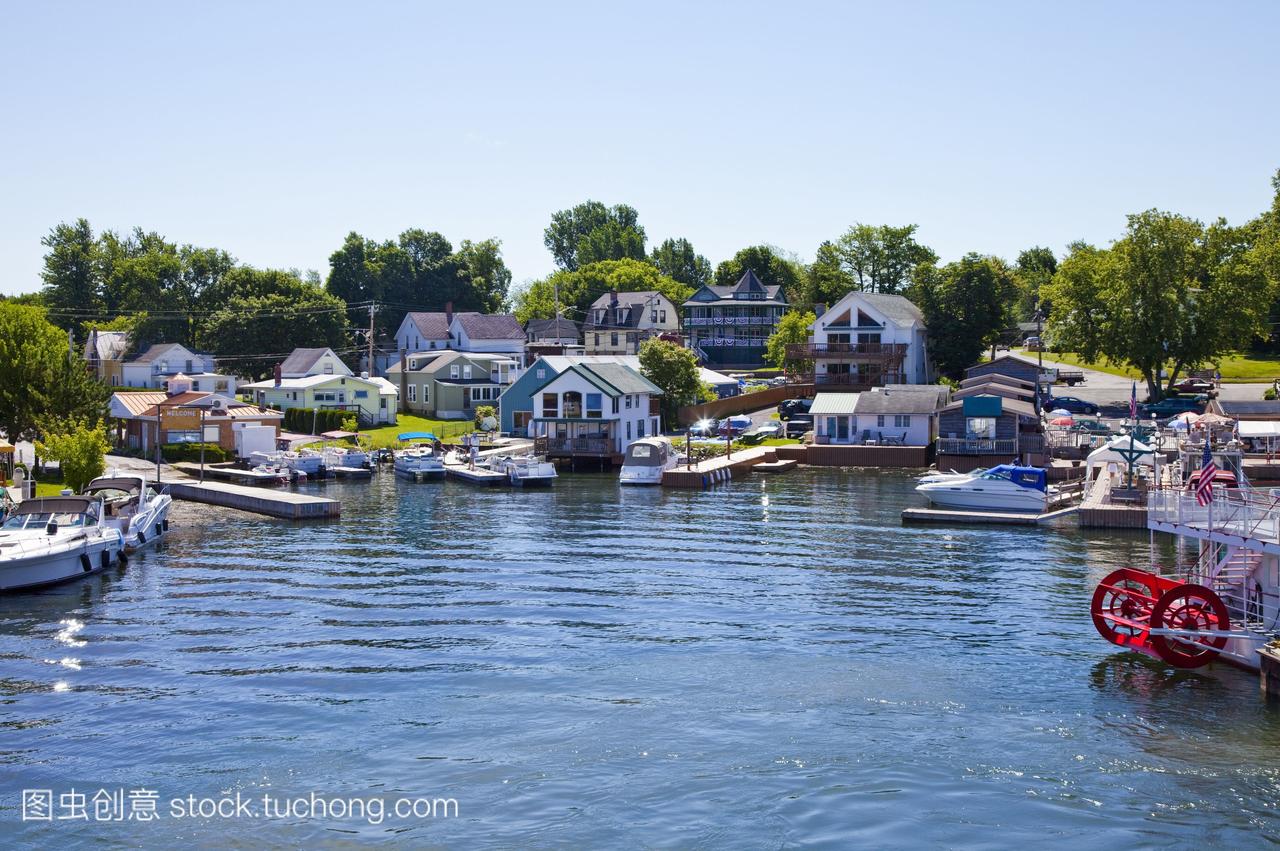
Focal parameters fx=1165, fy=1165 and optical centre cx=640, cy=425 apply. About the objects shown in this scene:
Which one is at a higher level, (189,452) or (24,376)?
(24,376)

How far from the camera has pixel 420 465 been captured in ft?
240

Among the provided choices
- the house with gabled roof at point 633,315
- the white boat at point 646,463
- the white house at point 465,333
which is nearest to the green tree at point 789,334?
the house with gabled roof at point 633,315

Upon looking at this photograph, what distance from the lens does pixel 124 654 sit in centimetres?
3089

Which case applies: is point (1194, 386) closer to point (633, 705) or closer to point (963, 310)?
point (963, 310)

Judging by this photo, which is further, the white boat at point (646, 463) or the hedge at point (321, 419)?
the hedge at point (321, 419)

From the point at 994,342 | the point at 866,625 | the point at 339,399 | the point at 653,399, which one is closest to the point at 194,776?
the point at 866,625

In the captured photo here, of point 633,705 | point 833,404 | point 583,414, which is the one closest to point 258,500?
point 583,414

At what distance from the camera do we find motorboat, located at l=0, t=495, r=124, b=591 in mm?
38812

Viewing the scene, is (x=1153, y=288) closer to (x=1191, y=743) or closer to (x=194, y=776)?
(x=1191, y=743)

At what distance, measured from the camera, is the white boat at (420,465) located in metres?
72.9

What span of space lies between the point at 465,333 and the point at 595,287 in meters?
38.3

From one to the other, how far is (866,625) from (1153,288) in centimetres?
6506

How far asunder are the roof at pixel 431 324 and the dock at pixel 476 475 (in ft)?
185

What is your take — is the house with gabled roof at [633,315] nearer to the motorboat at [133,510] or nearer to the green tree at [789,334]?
the green tree at [789,334]
